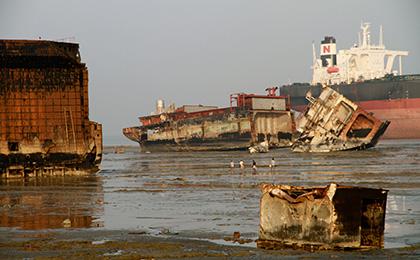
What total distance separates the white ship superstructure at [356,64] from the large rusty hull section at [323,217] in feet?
288

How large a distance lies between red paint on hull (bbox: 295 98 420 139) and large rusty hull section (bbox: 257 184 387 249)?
74092 millimetres

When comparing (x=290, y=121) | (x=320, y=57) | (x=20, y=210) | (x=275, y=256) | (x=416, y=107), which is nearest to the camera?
(x=275, y=256)

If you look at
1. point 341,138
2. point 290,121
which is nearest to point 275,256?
point 341,138

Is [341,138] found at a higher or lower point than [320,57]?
lower

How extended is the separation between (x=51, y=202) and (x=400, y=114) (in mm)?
69275

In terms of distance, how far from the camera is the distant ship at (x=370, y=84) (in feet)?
286

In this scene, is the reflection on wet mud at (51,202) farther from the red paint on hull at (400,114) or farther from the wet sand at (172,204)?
the red paint on hull at (400,114)

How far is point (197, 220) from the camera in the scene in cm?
1808

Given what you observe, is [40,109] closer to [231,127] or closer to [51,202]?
[51,202]

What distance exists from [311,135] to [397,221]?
44266 mm

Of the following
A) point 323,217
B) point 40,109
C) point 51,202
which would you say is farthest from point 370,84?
point 323,217

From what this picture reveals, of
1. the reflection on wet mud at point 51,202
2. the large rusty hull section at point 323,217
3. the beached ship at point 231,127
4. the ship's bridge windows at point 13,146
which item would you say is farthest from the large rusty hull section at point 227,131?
the large rusty hull section at point 323,217

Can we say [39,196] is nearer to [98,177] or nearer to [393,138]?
[98,177]

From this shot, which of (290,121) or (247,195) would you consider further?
(290,121)
